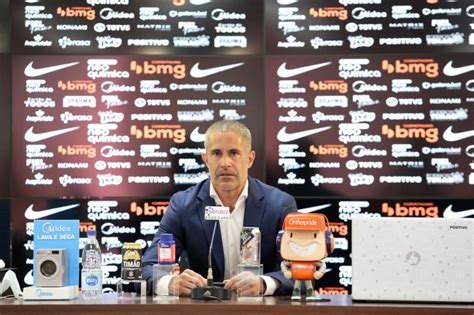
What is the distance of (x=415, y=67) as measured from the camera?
5672 millimetres

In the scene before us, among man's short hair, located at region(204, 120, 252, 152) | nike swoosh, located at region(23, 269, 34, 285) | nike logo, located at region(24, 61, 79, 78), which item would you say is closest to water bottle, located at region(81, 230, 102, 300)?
man's short hair, located at region(204, 120, 252, 152)

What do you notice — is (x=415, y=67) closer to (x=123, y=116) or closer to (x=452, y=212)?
(x=452, y=212)

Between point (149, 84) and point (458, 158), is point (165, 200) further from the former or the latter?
point (458, 158)

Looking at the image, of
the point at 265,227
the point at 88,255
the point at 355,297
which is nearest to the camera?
the point at 355,297

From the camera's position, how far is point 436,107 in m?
5.64

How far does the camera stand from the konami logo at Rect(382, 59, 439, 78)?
18.6 feet

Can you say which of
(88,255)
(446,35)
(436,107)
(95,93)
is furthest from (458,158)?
(88,255)

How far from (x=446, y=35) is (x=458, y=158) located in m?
0.88

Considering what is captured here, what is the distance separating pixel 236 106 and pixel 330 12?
95cm

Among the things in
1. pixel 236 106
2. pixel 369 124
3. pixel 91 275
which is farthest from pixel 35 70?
pixel 91 275

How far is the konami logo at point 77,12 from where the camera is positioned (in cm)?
575

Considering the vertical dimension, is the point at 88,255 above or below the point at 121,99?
below

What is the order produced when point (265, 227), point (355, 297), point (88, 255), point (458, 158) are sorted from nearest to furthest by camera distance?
point (355, 297)
point (88, 255)
point (265, 227)
point (458, 158)

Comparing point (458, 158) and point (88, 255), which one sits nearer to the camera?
point (88, 255)
